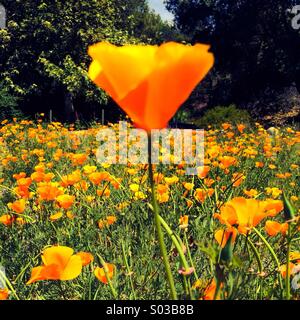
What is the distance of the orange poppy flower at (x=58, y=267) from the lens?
2.92ft

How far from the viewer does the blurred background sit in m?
15.5

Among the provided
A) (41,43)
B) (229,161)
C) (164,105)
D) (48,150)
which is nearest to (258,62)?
(41,43)

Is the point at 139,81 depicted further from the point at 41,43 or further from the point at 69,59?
the point at 41,43

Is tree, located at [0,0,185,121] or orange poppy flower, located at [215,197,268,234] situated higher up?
tree, located at [0,0,185,121]

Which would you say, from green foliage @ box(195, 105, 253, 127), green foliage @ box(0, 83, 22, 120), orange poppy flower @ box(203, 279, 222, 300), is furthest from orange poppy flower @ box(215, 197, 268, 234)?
green foliage @ box(0, 83, 22, 120)

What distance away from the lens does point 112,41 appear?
15.4m

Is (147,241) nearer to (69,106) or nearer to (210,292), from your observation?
(210,292)

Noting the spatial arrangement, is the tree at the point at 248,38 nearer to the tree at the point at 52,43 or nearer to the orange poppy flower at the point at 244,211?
the tree at the point at 52,43

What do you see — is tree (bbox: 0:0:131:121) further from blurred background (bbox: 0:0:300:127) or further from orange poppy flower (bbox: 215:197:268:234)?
orange poppy flower (bbox: 215:197:268:234)

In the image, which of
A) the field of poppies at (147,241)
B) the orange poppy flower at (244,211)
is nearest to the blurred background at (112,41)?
the field of poppies at (147,241)

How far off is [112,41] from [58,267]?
15.1 metres

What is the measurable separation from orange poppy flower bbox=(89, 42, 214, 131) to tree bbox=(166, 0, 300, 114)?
16052mm

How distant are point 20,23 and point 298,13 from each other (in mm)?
9754

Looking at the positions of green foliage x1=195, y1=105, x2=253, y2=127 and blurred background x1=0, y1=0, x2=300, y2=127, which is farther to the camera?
blurred background x1=0, y1=0, x2=300, y2=127
